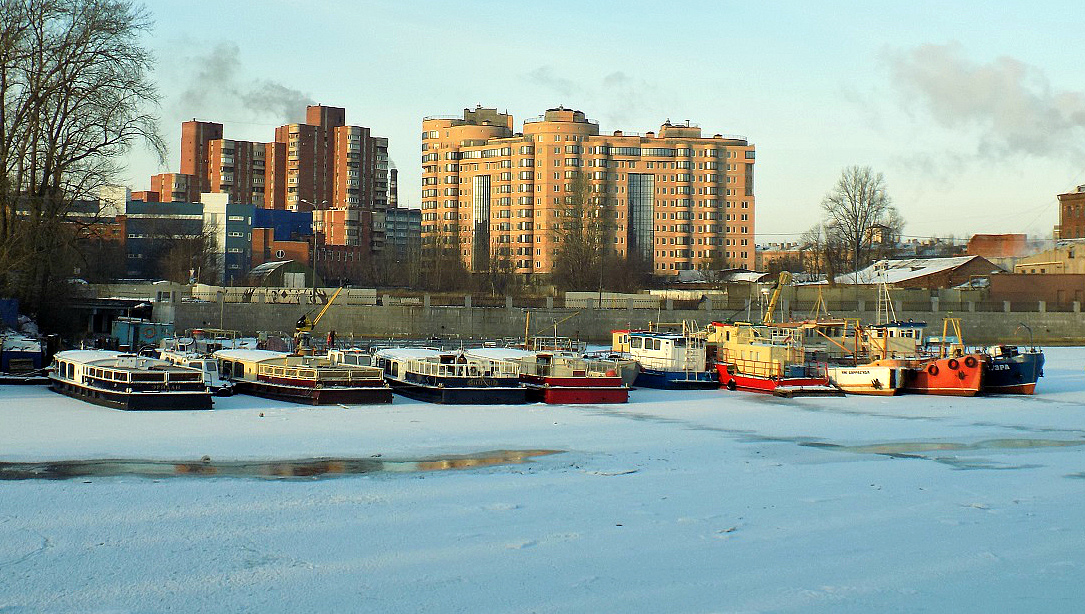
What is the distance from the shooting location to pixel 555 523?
49.9 ft

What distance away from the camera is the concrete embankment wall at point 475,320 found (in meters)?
64.9

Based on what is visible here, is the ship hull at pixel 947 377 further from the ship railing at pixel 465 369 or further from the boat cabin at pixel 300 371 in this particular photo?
the boat cabin at pixel 300 371

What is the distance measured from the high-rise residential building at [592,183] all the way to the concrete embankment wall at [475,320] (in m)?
65.3

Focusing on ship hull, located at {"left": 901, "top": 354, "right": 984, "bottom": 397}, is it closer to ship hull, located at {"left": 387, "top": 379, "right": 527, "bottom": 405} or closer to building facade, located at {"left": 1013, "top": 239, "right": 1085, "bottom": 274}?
ship hull, located at {"left": 387, "top": 379, "right": 527, "bottom": 405}

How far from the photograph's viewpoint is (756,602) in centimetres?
1156

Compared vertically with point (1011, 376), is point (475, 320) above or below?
above

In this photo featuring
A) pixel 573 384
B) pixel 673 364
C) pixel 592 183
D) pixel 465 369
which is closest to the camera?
pixel 465 369

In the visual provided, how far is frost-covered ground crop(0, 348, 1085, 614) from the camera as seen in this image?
38.6ft

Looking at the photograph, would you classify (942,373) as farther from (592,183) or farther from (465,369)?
(592,183)

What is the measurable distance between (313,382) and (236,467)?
12.5 meters

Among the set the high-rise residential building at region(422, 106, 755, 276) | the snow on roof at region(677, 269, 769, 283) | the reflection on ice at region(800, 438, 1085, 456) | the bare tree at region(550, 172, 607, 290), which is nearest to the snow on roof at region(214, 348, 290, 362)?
the reflection on ice at region(800, 438, 1085, 456)

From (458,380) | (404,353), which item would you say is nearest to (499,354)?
(404,353)

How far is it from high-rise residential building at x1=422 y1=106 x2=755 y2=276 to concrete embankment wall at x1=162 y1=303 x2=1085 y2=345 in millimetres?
65349

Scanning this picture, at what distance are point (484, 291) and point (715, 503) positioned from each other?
7978 cm
